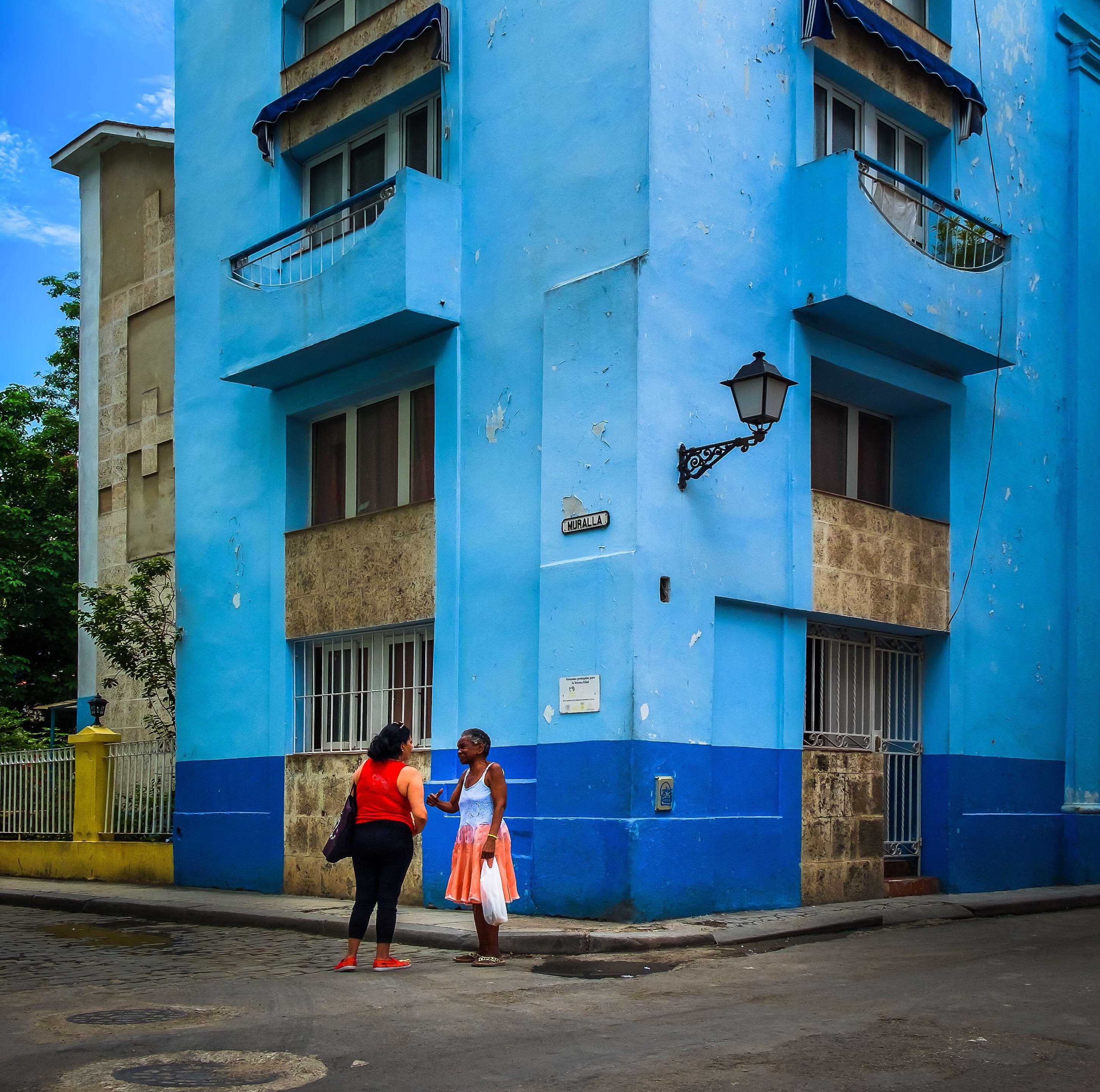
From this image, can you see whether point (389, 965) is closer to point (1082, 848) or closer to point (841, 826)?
point (841, 826)

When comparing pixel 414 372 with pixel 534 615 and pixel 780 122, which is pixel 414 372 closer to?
pixel 534 615

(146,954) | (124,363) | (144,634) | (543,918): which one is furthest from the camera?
(124,363)

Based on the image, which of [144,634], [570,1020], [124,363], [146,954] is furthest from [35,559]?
[570,1020]

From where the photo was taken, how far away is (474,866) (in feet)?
30.2

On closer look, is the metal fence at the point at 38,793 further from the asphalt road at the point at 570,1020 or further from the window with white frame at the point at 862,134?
the window with white frame at the point at 862,134

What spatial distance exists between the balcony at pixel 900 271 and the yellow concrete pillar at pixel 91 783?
33.4ft

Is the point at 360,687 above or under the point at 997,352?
under

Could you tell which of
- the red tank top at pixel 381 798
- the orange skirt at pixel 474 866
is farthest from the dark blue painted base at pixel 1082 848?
the red tank top at pixel 381 798

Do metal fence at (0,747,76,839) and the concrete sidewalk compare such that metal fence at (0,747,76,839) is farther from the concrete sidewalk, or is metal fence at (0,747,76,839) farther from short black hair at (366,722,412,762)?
short black hair at (366,722,412,762)

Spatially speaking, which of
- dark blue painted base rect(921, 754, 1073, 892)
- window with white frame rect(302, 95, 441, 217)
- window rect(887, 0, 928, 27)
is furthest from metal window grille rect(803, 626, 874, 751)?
window rect(887, 0, 928, 27)

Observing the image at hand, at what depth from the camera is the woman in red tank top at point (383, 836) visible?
8.95 meters

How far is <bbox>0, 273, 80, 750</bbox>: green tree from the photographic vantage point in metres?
25.7

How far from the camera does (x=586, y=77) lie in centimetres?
1234

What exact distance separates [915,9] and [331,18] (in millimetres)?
6528
